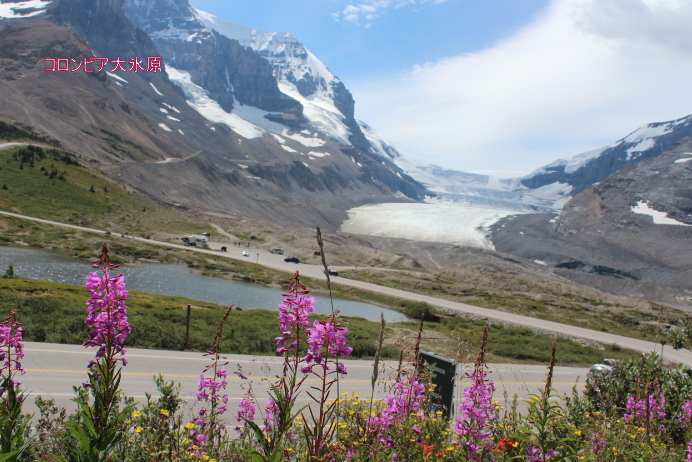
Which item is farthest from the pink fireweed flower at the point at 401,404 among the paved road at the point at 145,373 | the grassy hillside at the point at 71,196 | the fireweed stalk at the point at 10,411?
the grassy hillside at the point at 71,196

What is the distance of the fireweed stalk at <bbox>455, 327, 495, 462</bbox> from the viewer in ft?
15.4

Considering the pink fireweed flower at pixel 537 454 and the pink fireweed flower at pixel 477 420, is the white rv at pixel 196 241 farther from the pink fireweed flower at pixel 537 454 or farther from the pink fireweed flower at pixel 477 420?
the pink fireweed flower at pixel 537 454

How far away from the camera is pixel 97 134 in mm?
142625

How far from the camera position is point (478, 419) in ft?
15.7

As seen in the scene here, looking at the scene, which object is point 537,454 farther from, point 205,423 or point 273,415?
point 205,423

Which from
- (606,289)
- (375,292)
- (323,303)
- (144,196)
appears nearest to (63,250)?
(323,303)

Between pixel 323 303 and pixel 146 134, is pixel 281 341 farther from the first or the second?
pixel 146 134

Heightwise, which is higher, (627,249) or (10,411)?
(627,249)

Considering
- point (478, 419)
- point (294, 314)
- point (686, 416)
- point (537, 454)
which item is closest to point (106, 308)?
point (294, 314)

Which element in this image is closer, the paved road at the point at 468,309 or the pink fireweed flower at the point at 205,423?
the pink fireweed flower at the point at 205,423

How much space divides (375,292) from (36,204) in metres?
55.6

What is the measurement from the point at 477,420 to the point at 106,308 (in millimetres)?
3501

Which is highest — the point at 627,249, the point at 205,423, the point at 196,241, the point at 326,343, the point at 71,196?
the point at 627,249

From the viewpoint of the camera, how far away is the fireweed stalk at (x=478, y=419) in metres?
4.68
